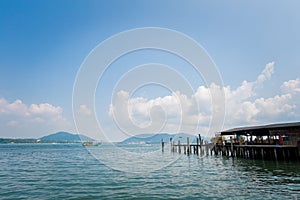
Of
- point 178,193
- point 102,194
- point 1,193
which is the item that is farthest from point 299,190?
point 1,193

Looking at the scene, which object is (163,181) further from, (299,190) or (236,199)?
(299,190)

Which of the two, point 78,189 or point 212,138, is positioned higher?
point 212,138

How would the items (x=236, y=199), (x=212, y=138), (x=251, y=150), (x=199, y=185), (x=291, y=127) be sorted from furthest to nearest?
(x=212, y=138), (x=251, y=150), (x=291, y=127), (x=199, y=185), (x=236, y=199)

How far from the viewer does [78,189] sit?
50.2 feet

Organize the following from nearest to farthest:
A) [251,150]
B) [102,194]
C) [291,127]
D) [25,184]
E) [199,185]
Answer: [102,194]
[199,185]
[25,184]
[291,127]
[251,150]

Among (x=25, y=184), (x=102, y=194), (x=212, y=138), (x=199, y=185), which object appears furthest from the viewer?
(x=212, y=138)

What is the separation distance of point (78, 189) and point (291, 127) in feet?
72.1

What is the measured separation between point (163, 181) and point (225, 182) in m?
4.40

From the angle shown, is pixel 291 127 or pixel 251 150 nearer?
pixel 291 127

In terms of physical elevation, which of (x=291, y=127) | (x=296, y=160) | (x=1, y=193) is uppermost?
(x=291, y=127)

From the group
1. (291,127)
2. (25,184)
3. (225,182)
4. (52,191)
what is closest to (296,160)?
(291,127)

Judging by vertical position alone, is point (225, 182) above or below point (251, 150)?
below

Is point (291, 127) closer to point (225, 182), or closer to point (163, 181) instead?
point (225, 182)

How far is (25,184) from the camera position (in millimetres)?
17656
